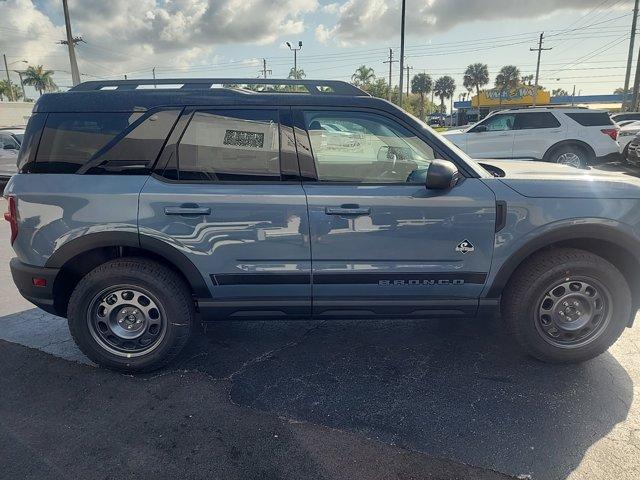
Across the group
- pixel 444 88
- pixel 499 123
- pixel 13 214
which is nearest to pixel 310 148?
pixel 13 214

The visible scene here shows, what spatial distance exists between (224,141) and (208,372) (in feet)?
5.38

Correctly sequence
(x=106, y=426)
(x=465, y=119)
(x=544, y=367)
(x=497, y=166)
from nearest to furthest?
(x=106, y=426) < (x=544, y=367) < (x=497, y=166) < (x=465, y=119)

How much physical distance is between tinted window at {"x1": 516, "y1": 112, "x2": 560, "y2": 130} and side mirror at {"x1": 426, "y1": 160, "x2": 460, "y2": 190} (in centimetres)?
946

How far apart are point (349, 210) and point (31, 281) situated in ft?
7.36

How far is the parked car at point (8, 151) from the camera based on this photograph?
Result: 10.3 meters

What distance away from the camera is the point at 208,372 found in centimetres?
320

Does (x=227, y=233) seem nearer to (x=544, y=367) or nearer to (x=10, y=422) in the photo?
(x=10, y=422)

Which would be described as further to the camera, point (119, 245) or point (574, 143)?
point (574, 143)

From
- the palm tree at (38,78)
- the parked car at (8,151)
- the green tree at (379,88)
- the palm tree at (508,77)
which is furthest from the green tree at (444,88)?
the parked car at (8,151)

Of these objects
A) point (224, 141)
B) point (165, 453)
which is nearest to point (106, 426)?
point (165, 453)

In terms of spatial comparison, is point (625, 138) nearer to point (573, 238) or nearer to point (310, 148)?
point (573, 238)

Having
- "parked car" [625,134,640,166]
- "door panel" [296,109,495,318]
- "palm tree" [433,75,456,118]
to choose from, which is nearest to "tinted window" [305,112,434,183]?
"door panel" [296,109,495,318]

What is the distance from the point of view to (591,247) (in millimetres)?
3162

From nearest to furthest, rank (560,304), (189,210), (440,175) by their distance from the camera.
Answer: (440,175)
(189,210)
(560,304)
